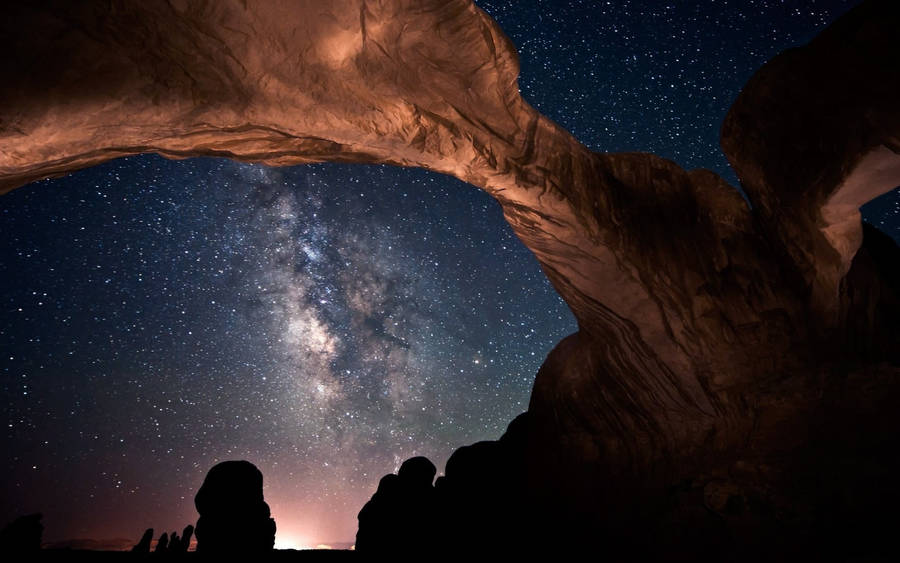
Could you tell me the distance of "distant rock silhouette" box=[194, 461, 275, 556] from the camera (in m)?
8.72

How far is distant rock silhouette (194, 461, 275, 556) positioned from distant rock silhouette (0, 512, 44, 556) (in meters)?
3.08

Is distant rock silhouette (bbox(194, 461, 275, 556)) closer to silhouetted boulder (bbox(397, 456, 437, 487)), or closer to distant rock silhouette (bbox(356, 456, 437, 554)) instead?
distant rock silhouette (bbox(356, 456, 437, 554))

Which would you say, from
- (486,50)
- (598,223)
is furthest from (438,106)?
(598,223)

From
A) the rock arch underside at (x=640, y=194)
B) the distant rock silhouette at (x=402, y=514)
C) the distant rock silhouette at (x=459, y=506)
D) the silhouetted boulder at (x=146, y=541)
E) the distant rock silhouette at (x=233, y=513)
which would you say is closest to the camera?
the rock arch underside at (x=640, y=194)

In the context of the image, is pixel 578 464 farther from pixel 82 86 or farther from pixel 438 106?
pixel 82 86

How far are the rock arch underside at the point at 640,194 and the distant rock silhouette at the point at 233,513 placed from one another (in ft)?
18.7

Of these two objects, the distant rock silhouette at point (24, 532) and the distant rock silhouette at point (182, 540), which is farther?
the distant rock silhouette at point (182, 540)

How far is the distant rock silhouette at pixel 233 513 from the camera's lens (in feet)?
28.6

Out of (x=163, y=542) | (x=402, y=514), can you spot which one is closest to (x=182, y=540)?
(x=163, y=542)

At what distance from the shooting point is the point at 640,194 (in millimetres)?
6543

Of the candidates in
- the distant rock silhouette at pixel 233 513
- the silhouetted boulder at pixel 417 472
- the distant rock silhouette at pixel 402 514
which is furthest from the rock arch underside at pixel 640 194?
the distant rock silhouette at pixel 233 513

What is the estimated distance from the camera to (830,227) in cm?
565

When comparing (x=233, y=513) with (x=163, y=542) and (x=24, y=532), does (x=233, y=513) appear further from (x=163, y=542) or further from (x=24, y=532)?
(x=163, y=542)

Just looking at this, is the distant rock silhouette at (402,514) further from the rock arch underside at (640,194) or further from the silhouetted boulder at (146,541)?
the silhouetted boulder at (146,541)
